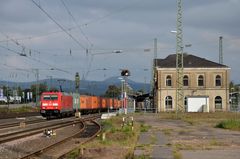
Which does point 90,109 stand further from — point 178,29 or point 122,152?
point 122,152

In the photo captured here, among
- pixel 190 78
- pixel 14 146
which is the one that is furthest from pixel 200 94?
pixel 14 146

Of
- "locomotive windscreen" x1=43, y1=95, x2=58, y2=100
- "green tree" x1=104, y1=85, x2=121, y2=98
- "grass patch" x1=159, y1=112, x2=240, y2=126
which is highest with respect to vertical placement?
"green tree" x1=104, y1=85, x2=121, y2=98

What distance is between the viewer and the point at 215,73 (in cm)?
9056

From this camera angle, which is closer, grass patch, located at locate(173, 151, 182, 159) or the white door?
grass patch, located at locate(173, 151, 182, 159)

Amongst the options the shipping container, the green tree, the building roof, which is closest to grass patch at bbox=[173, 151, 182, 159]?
the shipping container

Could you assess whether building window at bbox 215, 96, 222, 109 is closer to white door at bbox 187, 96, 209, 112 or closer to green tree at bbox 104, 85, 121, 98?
white door at bbox 187, 96, 209, 112

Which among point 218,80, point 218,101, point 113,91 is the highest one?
point 218,80

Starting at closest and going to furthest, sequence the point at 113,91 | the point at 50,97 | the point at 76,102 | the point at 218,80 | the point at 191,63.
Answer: the point at 50,97 < the point at 76,102 < the point at 218,80 < the point at 191,63 < the point at 113,91

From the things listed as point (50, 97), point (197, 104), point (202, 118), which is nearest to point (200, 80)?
point (197, 104)

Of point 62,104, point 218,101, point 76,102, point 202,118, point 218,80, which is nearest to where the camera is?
point 202,118

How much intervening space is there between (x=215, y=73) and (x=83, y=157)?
76.2 meters

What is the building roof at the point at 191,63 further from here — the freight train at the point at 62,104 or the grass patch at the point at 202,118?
the grass patch at the point at 202,118

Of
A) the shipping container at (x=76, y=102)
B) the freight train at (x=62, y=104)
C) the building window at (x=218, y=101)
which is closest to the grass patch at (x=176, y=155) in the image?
the freight train at (x=62, y=104)

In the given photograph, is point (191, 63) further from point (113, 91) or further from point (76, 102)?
point (113, 91)
